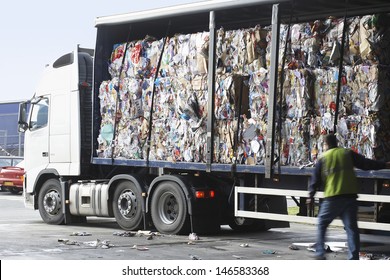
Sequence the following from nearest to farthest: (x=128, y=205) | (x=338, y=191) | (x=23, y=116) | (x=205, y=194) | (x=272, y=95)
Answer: (x=338, y=191), (x=272, y=95), (x=205, y=194), (x=128, y=205), (x=23, y=116)

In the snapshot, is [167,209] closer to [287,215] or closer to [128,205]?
[128,205]

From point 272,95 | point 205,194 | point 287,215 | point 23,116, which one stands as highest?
point 272,95

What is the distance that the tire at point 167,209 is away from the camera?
15.1 metres

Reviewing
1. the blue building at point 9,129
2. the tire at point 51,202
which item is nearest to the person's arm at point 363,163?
the tire at point 51,202

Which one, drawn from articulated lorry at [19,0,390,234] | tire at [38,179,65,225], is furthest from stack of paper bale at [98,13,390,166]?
tire at [38,179,65,225]

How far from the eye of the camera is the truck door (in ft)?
60.1

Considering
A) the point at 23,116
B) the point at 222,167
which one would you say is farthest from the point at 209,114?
the point at 23,116

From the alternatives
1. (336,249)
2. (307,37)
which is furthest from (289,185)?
(307,37)

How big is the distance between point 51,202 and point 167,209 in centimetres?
371

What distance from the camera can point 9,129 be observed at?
50.9m

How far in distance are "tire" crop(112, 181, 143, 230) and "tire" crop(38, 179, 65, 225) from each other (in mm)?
1775

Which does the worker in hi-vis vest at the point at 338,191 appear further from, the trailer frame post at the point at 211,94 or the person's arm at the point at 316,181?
the trailer frame post at the point at 211,94

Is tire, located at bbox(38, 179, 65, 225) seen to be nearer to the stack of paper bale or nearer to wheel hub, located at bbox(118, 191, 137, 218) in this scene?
the stack of paper bale

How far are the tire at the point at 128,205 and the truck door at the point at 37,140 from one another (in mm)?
2549
